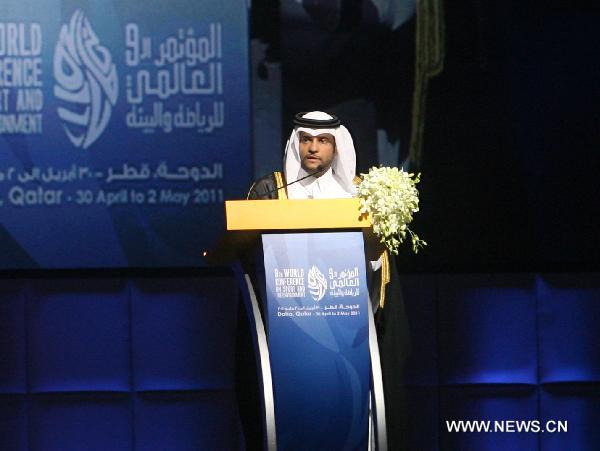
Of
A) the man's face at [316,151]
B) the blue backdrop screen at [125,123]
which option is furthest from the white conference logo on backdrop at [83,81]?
the man's face at [316,151]

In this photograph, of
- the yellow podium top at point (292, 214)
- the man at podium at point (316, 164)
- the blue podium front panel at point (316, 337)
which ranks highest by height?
the man at podium at point (316, 164)

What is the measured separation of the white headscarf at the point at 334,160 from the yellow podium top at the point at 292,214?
16.5 inches

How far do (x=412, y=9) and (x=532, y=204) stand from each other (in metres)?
1.03

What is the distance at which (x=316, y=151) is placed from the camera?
441 cm

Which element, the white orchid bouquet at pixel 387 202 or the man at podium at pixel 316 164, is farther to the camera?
the man at podium at pixel 316 164

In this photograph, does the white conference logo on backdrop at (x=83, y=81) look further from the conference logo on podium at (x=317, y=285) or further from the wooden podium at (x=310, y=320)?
the conference logo on podium at (x=317, y=285)

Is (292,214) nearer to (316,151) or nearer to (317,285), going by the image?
(317,285)

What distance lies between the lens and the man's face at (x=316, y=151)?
4.41 metres

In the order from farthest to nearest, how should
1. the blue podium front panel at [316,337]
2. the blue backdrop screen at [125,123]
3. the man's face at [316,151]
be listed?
the blue backdrop screen at [125,123], the man's face at [316,151], the blue podium front panel at [316,337]

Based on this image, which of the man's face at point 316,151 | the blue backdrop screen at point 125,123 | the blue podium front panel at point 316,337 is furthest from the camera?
the blue backdrop screen at point 125,123

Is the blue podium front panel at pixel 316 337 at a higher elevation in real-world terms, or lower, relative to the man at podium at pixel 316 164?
lower

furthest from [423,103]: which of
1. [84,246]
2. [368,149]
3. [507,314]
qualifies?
[84,246]

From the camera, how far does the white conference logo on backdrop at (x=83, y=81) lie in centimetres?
556

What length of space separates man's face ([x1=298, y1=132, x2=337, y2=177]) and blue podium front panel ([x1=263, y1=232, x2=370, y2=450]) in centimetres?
45
